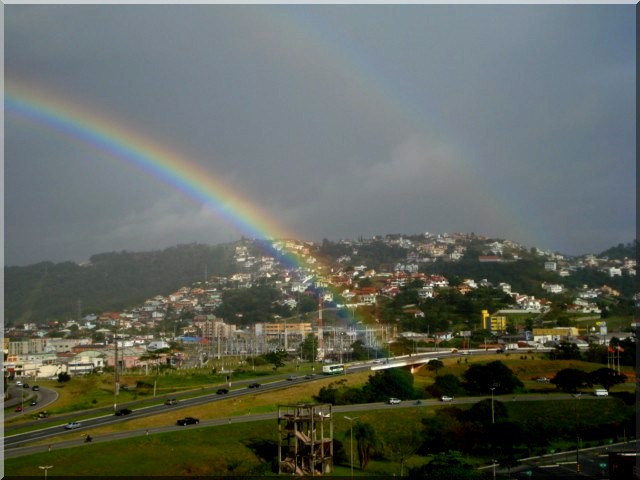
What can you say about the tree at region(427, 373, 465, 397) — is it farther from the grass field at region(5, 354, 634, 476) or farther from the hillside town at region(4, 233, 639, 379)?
the hillside town at region(4, 233, 639, 379)

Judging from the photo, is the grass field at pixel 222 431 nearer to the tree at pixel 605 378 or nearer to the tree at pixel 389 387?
the tree at pixel 605 378

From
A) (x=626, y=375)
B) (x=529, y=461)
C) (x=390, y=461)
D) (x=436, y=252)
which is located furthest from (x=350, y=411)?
(x=436, y=252)

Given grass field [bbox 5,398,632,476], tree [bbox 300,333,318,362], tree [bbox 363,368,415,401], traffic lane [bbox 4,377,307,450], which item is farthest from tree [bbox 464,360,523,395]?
tree [bbox 300,333,318,362]

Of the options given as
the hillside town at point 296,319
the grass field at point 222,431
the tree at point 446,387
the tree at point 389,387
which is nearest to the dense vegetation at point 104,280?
the hillside town at point 296,319

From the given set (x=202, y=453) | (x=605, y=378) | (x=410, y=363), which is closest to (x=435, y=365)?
(x=410, y=363)

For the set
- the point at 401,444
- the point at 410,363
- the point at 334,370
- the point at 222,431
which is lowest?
the point at 401,444

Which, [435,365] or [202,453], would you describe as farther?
[435,365]

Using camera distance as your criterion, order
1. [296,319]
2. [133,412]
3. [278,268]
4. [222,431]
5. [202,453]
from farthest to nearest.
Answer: [278,268]
[296,319]
[133,412]
[222,431]
[202,453]

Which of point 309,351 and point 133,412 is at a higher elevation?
point 309,351

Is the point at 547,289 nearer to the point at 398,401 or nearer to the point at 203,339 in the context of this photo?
the point at 203,339

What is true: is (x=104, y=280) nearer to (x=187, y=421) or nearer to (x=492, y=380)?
(x=492, y=380)
